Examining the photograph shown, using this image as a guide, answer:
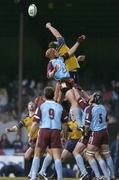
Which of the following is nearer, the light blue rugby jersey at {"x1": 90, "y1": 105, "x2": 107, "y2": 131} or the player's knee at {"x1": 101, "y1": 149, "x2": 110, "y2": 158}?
the light blue rugby jersey at {"x1": 90, "y1": 105, "x2": 107, "y2": 131}

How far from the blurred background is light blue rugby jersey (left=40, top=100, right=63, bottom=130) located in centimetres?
1296

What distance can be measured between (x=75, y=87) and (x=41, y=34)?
1313cm

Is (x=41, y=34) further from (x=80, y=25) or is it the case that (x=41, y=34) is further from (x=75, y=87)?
(x=75, y=87)

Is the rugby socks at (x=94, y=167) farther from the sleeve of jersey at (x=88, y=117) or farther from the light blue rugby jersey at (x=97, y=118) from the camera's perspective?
the sleeve of jersey at (x=88, y=117)

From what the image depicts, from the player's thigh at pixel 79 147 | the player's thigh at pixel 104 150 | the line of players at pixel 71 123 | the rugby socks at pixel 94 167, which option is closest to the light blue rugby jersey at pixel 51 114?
the line of players at pixel 71 123

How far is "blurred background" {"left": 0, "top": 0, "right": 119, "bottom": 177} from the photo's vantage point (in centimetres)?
3491

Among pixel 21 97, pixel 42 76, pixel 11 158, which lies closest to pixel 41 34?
pixel 42 76

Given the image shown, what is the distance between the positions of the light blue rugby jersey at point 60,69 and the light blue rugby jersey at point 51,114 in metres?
2.39

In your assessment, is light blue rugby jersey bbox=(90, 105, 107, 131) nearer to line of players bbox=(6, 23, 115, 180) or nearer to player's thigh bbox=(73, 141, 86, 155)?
line of players bbox=(6, 23, 115, 180)

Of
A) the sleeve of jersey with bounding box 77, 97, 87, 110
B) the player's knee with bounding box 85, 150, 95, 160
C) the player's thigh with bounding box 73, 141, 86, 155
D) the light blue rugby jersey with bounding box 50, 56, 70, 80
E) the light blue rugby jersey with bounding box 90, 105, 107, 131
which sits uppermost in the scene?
the light blue rugby jersey with bounding box 50, 56, 70, 80

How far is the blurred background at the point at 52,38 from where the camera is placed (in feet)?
115

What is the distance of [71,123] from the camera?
24.4 meters

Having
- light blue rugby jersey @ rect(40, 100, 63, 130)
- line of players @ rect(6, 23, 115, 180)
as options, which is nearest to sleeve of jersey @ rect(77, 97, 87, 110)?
line of players @ rect(6, 23, 115, 180)

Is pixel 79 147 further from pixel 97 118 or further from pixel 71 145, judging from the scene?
pixel 97 118
